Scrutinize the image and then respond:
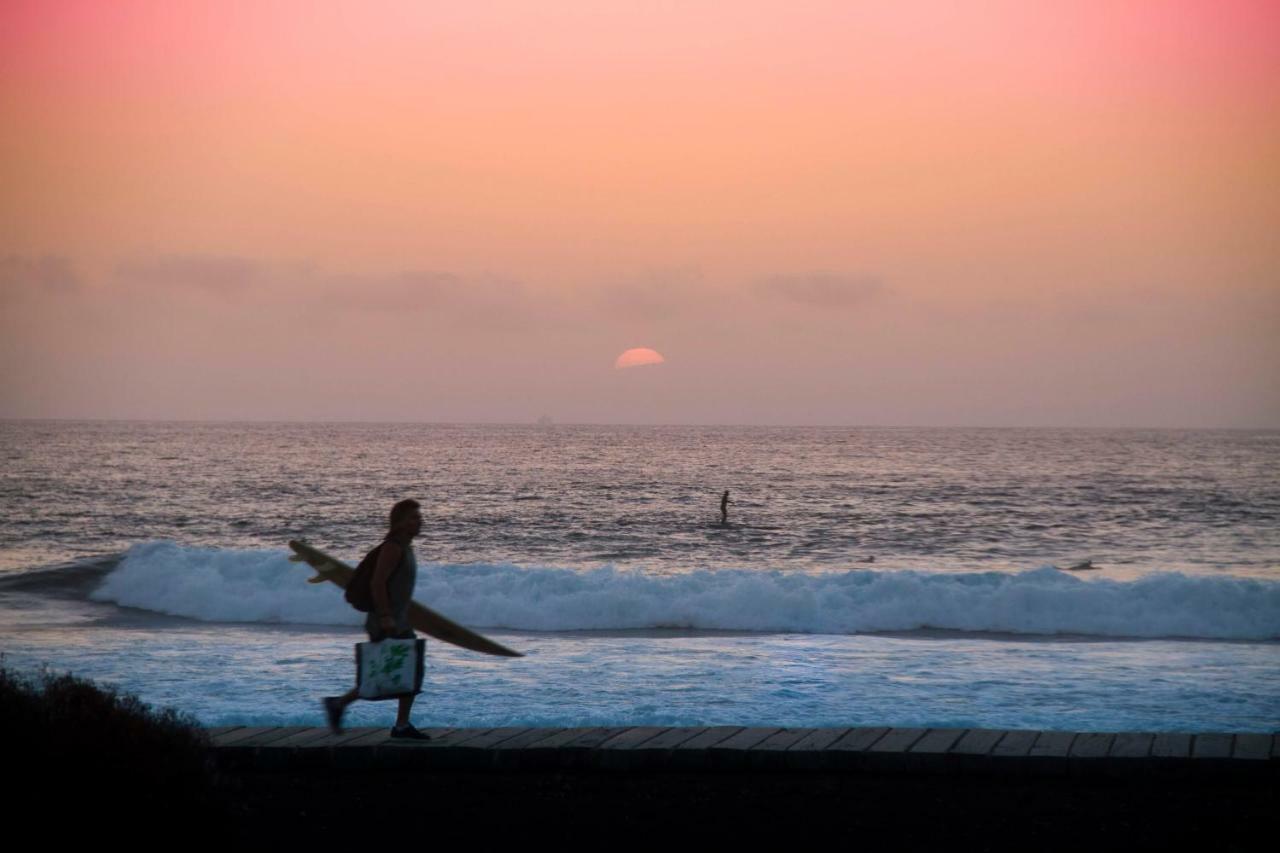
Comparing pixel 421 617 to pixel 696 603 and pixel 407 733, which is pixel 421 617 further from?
pixel 696 603

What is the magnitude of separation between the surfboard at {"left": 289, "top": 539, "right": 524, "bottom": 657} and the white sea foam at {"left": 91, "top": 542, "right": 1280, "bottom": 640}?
11187mm

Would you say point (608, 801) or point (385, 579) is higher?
point (385, 579)

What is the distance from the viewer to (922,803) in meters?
7.20

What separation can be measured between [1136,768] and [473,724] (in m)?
4.98

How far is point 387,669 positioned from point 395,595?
19.5 inches

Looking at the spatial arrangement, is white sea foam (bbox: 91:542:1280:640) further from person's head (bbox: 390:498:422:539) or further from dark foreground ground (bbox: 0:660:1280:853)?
dark foreground ground (bbox: 0:660:1280:853)

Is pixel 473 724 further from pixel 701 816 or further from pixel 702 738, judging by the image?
pixel 701 816

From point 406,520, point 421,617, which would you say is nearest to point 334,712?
point 421,617

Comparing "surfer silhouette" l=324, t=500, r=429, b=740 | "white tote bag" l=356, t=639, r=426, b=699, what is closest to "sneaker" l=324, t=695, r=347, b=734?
"surfer silhouette" l=324, t=500, r=429, b=740

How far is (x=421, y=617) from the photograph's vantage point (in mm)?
9430

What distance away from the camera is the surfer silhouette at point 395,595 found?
324 inches

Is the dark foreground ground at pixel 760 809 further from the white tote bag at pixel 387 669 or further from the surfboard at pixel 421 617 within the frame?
the surfboard at pixel 421 617

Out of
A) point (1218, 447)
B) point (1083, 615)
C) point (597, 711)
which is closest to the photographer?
point (597, 711)

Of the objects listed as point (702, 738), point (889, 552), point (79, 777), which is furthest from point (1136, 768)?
point (889, 552)
